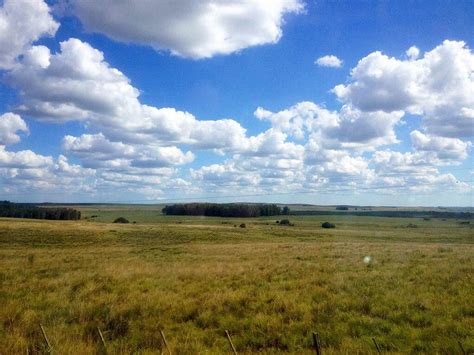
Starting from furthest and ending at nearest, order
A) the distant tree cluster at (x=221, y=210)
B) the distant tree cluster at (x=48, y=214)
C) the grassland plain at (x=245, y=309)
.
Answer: the distant tree cluster at (x=221, y=210), the distant tree cluster at (x=48, y=214), the grassland plain at (x=245, y=309)

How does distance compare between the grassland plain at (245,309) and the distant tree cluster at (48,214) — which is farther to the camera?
the distant tree cluster at (48,214)

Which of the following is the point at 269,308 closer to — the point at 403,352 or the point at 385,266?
the point at 403,352

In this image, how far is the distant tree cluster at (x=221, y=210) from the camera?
17062 centimetres

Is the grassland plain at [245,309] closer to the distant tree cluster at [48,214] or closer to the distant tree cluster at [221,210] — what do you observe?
the distant tree cluster at [48,214]

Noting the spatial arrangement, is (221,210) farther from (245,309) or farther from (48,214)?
(245,309)

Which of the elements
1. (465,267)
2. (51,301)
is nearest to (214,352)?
(51,301)

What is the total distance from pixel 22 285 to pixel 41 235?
39466 millimetres

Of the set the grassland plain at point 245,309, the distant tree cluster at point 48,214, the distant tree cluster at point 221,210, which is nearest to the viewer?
the grassland plain at point 245,309

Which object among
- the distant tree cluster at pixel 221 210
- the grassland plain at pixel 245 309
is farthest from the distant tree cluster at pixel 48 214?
the grassland plain at pixel 245 309

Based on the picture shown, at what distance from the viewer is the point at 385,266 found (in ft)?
65.6

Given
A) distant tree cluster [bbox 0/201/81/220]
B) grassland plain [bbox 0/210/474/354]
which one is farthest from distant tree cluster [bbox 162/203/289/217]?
grassland plain [bbox 0/210/474/354]

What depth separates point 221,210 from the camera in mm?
172625

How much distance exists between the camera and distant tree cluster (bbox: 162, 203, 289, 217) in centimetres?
17062

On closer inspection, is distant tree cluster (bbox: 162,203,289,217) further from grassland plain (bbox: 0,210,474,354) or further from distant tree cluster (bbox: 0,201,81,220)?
grassland plain (bbox: 0,210,474,354)
